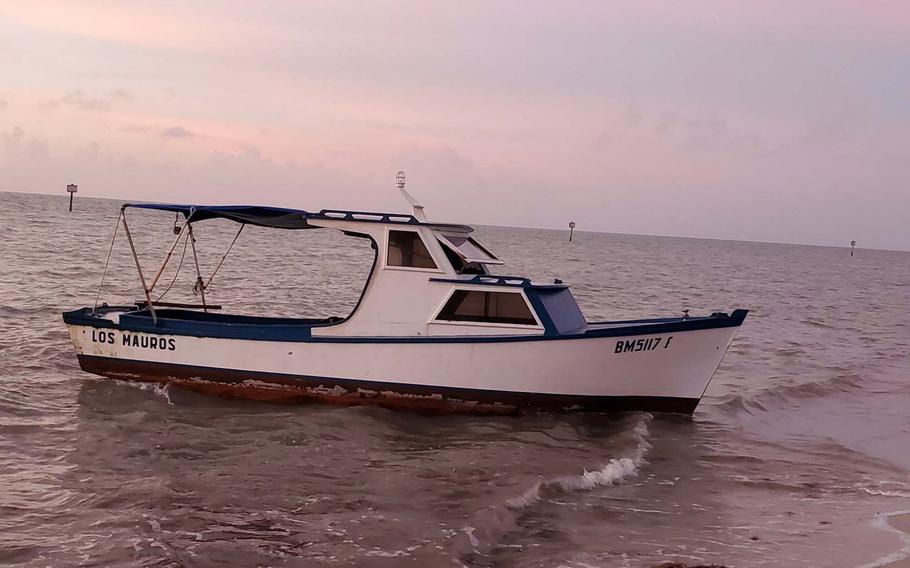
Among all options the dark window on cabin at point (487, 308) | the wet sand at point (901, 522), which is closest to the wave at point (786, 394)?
the dark window on cabin at point (487, 308)

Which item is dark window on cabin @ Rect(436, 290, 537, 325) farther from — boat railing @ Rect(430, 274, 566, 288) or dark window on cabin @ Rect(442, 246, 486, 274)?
dark window on cabin @ Rect(442, 246, 486, 274)

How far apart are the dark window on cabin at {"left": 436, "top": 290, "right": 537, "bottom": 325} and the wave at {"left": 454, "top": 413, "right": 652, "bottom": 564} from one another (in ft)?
7.36

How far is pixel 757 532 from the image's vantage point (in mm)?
8406

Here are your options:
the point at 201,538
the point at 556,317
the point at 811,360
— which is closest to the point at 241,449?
the point at 201,538

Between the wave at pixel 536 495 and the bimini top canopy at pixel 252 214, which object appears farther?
the bimini top canopy at pixel 252 214

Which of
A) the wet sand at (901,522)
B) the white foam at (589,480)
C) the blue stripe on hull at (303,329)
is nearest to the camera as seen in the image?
the wet sand at (901,522)

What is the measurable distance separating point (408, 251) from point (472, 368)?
6.47 feet

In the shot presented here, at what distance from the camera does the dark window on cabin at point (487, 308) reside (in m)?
12.1

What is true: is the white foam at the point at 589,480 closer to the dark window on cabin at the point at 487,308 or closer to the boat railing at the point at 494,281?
the dark window on cabin at the point at 487,308

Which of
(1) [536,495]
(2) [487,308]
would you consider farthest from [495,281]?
(1) [536,495]

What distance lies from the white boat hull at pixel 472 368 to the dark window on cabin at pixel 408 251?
46.4 inches

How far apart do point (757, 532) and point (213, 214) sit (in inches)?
345

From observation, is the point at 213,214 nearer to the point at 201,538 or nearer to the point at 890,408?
the point at 201,538

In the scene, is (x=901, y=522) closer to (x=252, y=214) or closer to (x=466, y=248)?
(x=466, y=248)
